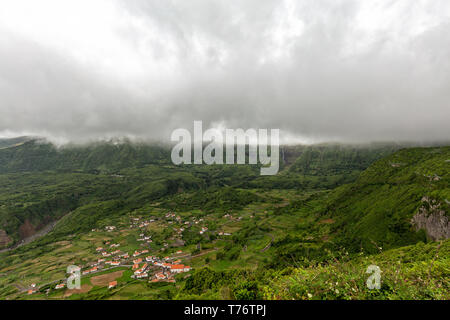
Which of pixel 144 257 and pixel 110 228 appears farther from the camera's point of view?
pixel 110 228

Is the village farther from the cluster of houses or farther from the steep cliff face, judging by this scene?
the steep cliff face

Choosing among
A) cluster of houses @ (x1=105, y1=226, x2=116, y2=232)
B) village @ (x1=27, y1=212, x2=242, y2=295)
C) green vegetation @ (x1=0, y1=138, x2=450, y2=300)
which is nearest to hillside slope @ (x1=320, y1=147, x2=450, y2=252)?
green vegetation @ (x1=0, y1=138, x2=450, y2=300)

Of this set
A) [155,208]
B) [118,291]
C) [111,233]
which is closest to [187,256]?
[118,291]

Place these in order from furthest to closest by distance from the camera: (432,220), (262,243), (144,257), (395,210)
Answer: (262,243)
(144,257)
(395,210)
(432,220)

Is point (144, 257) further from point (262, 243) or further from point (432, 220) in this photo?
point (432, 220)

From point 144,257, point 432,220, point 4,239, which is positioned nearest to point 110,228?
point 144,257
